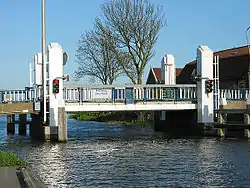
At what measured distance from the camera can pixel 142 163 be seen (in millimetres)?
17391

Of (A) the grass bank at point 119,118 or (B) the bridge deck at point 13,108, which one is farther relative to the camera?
(A) the grass bank at point 119,118

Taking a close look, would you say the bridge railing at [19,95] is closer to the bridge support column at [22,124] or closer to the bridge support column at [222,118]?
the bridge support column at [22,124]

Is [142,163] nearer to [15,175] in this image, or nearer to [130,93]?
[15,175]

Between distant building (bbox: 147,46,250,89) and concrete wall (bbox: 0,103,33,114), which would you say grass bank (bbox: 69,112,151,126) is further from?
→ concrete wall (bbox: 0,103,33,114)

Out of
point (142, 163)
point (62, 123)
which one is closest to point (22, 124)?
point (62, 123)

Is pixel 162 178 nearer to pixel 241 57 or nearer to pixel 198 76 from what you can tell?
pixel 198 76

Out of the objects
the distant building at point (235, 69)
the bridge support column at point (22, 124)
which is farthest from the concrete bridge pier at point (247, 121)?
the bridge support column at point (22, 124)

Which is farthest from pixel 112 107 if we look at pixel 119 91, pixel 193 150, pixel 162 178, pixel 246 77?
pixel 246 77

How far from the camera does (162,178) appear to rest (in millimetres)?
14094

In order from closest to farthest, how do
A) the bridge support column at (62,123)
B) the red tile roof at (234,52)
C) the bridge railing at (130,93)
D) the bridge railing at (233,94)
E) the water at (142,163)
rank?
the water at (142,163) → the bridge support column at (62,123) → the bridge railing at (130,93) → the bridge railing at (233,94) → the red tile roof at (234,52)

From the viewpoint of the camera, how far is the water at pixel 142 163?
13.6 metres

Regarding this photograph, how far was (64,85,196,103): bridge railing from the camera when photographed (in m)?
27.6

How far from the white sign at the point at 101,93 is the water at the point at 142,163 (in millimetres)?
3758

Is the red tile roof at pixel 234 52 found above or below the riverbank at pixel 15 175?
above
